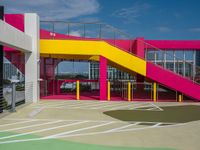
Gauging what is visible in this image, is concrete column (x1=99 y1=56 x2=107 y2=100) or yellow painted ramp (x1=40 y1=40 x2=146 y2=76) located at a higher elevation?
yellow painted ramp (x1=40 y1=40 x2=146 y2=76)

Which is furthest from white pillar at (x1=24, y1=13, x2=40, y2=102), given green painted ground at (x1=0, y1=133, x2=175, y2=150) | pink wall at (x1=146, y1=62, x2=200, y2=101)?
green painted ground at (x1=0, y1=133, x2=175, y2=150)

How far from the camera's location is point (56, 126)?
9.51 m

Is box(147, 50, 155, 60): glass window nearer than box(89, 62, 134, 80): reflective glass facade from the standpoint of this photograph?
Yes

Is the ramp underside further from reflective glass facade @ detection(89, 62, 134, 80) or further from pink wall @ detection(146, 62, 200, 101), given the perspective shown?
reflective glass facade @ detection(89, 62, 134, 80)

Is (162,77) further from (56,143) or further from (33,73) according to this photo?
(56,143)

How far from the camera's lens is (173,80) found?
1864 centimetres

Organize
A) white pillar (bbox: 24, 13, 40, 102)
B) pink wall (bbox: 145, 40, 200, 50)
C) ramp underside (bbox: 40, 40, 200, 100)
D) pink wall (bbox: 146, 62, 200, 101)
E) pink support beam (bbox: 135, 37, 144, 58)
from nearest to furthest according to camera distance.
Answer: white pillar (bbox: 24, 13, 40, 102) → pink wall (bbox: 146, 62, 200, 101) → ramp underside (bbox: 40, 40, 200, 100) → pink support beam (bbox: 135, 37, 144, 58) → pink wall (bbox: 145, 40, 200, 50)

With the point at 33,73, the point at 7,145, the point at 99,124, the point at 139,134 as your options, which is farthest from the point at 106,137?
the point at 33,73

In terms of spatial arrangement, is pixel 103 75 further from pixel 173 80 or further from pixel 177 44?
pixel 177 44

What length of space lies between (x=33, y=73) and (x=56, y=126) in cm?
855

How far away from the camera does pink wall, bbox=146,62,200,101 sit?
18.5m

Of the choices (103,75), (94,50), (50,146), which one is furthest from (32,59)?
(50,146)

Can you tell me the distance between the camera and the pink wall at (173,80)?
1853 centimetres

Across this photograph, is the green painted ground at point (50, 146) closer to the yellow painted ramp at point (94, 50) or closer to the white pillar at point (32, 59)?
the white pillar at point (32, 59)
